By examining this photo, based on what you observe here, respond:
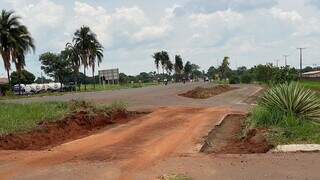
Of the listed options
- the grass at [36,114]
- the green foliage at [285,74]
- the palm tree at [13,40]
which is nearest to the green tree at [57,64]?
the palm tree at [13,40]

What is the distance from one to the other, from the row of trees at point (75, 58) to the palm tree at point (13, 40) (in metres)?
24.8

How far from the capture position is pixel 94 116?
2239 centimetres

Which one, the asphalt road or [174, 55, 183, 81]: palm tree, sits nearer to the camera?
the asphalt road

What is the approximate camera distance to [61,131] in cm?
1880

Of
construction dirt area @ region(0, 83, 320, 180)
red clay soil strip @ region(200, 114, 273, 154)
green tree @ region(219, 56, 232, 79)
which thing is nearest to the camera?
construction dirt area @ region(0, 83, 320, 180)

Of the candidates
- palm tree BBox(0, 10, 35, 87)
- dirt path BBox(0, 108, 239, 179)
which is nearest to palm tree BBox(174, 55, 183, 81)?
palm tree BBox(0, 10, 35, 87)

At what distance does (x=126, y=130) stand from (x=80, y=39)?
86.4 meters

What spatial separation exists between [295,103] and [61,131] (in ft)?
23.2

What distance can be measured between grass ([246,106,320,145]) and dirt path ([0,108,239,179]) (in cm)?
172

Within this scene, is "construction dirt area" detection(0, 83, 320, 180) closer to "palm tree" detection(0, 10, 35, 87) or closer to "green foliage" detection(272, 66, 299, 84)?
"green foliage" detection(272, 66, 299, 84)

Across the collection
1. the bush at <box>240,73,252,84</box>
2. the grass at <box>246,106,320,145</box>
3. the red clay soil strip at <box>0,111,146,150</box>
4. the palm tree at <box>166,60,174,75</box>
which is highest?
the palm tree at <box>166,60,174,75</box>

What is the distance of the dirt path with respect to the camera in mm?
11008

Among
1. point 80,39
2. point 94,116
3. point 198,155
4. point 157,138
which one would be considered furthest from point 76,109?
point 80,39

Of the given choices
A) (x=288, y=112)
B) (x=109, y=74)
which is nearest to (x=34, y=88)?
(x=109, y=74)
